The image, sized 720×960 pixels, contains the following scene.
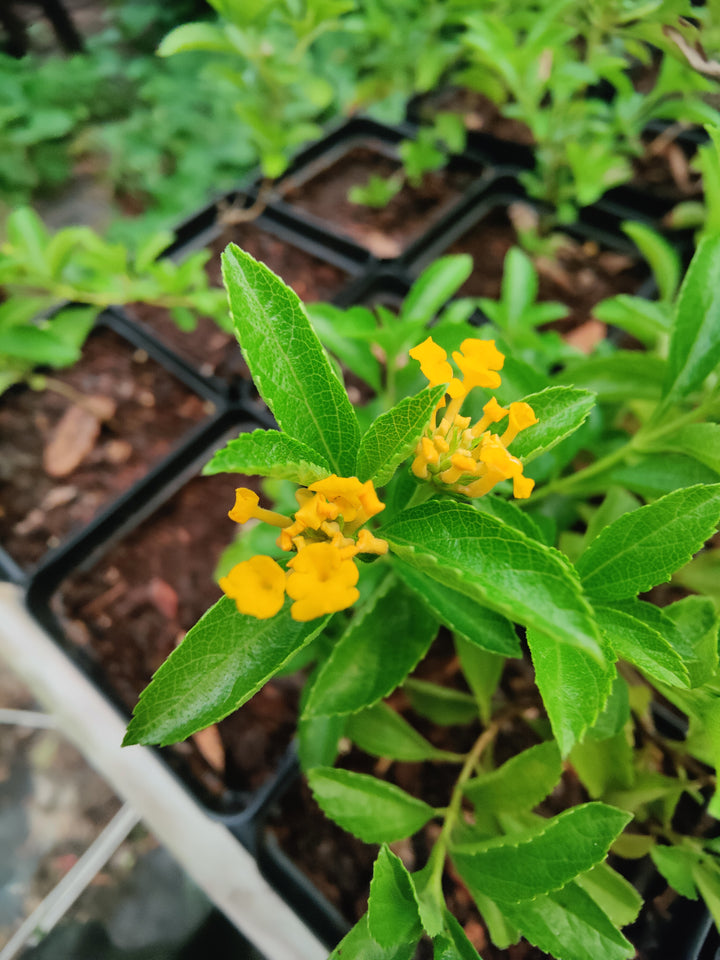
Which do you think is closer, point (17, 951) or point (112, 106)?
point (17, 951)

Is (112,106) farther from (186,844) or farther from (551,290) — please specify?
(186,844)

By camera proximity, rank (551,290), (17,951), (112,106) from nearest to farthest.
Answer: (17,951) < (551,290) < (112,106)

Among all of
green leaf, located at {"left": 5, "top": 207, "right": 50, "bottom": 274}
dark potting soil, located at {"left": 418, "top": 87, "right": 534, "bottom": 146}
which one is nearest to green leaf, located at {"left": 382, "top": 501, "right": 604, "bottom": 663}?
green leaf, located at {"left": 5, "top": 207, "right": 50, "bottom": 274}

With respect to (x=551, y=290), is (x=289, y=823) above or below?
below

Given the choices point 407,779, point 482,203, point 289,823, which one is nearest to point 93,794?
point 289,823

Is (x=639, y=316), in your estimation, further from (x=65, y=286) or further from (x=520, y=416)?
(x=65, y=286)

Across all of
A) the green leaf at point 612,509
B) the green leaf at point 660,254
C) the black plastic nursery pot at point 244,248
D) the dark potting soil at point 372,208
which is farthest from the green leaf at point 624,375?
the dark potting soil at point 372,208
